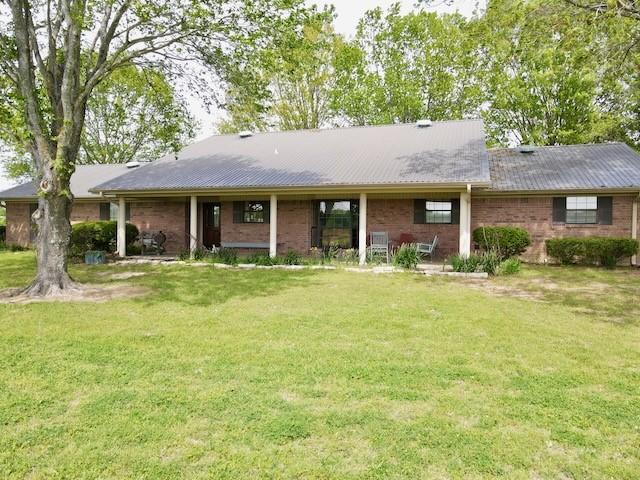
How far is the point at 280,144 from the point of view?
1848 cm

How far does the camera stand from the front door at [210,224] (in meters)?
17.2

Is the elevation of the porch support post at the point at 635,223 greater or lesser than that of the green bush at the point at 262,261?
greater

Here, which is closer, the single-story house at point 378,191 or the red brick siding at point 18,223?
the single-story house at point 378,191

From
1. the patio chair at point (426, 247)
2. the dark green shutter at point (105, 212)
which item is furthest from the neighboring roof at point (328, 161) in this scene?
the dark green shutter at point (105, 212)

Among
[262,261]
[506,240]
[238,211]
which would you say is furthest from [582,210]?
[238,211]

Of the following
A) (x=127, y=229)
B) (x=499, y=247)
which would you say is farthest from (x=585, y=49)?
(x=127, y=229)

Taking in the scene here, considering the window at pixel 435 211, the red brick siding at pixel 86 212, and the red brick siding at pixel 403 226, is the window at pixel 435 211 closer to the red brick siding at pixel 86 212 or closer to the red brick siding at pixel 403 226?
the red brick siding at pixel 403 226

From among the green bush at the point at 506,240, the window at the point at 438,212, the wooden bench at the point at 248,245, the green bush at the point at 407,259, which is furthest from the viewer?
the wooden bench at the point at 248,245

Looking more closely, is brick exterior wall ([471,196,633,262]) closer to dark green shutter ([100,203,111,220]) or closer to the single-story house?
the single-story house

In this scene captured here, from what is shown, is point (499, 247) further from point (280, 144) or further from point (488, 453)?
point (488, 453)

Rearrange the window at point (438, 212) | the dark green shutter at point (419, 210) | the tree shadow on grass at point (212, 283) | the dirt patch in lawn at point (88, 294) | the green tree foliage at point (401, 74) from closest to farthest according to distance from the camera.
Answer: the dirt patch in lawn at point (88, 294), the tree shadow on grass at point (212, 283), the window at point (438, 212), the dark green shutter at point (419, 210), the green tree foliage at point (401, 74)

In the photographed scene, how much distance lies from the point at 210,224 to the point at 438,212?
28.8ft

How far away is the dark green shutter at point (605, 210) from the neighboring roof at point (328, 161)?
12.6ft

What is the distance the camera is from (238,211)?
16500 mm
